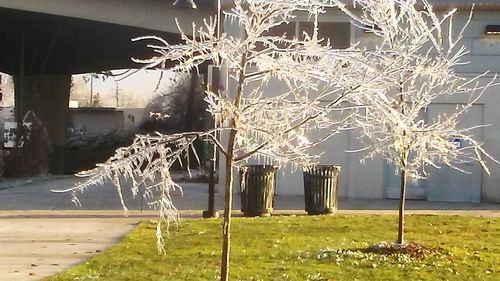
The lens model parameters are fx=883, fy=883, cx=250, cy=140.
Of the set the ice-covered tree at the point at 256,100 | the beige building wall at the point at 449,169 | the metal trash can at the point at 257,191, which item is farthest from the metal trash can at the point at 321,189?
the ice-covered tree at the point at 256,100

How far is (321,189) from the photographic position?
1792cm

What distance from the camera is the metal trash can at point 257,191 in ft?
57.5

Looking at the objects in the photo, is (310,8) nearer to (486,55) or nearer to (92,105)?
(486,55)

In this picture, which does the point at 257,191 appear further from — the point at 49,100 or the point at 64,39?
the point at 49,100

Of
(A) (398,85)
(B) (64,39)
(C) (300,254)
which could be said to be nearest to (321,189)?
(C) (300,254)

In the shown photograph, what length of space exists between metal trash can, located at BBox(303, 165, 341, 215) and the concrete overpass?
1338 centimetres

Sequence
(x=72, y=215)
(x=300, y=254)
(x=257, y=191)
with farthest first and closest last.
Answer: (x=72, y=215) → (x=257, y=191) → (x=300, y=254)

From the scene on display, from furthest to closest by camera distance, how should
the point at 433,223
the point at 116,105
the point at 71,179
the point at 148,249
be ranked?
the point at 116,105 < the point at 71,179 < the point at 433,223 < the point at 148,249

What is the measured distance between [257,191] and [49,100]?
2673 centimetres

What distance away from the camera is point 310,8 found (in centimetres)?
A: 752

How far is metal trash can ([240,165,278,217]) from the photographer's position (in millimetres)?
17531

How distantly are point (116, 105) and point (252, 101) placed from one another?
5029 cm

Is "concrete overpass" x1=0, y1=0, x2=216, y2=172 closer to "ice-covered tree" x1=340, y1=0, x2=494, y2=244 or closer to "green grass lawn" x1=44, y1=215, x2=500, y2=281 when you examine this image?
"green grass lawn" x1=44, y1=215, x2=500, y2=281

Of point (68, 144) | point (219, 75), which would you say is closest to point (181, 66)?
point (219, 75)
